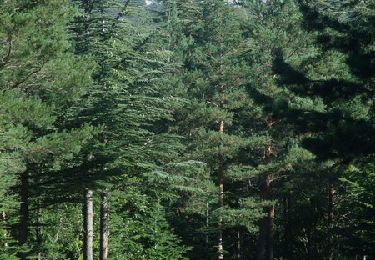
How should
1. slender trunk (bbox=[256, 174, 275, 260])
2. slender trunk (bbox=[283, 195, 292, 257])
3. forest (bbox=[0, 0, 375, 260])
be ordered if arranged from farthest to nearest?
slender trunk (bbox=[283, 195, 292, 257])
slender trunk (bbox=[256, 174, 275, 260])
forest (bbox=[0, 0, 375, 260])

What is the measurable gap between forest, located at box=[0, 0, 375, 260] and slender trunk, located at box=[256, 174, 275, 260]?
8cm

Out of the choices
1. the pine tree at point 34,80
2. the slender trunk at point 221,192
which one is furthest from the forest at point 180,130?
the slender trunk at point 221,192

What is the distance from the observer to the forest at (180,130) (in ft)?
39.4

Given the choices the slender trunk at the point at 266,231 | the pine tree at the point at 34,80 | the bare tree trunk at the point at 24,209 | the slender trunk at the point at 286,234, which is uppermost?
the pine tree at the point at 34,80

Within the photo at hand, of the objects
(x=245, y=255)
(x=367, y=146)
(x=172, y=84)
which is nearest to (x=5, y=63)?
(x=367, y=146)

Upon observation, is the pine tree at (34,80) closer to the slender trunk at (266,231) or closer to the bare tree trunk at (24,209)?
the bare tree trunk at (24,209)

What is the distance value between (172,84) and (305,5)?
16.5 m

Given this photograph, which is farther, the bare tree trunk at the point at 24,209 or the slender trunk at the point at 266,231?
the slender trunk at the point at 266,231

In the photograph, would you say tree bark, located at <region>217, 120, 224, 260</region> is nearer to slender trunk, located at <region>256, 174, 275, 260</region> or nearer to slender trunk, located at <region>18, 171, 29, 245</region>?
slender trunk, located at <region>256, 174, 275, 260</region>

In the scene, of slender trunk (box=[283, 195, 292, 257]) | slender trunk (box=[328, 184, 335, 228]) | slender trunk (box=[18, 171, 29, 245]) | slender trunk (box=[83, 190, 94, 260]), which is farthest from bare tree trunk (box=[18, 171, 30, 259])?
slender trunk (box=[283, 195, 292, 257])

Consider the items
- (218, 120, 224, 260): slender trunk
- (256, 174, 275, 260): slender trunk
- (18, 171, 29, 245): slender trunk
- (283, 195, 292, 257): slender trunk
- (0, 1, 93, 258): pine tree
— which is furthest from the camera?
(283, 195, 292, 257): slender trunk

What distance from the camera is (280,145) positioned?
26.3 meters

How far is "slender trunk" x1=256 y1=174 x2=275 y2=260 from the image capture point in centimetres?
2632

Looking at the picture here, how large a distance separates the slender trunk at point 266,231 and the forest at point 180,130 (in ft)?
0.25
